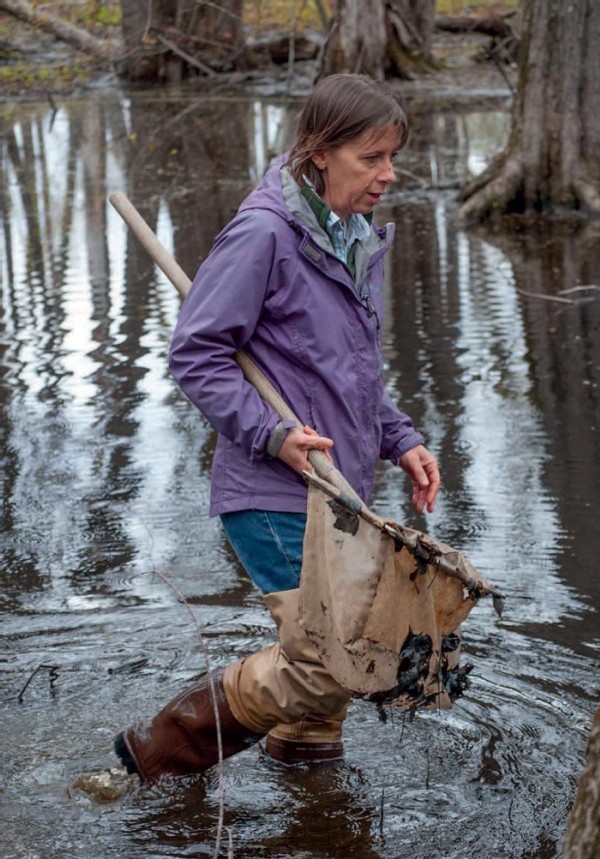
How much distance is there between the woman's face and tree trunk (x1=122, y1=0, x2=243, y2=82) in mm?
20508

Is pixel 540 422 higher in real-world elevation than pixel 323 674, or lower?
lower

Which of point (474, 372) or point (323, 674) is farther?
point (474, 372)

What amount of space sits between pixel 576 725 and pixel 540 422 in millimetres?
2983

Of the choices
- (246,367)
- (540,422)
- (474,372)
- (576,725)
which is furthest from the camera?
(474,372)

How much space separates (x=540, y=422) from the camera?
22.3ft

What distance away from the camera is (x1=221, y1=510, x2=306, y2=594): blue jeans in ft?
11.3

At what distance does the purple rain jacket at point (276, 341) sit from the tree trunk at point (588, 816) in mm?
1021

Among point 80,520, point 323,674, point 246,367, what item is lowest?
point 80,520

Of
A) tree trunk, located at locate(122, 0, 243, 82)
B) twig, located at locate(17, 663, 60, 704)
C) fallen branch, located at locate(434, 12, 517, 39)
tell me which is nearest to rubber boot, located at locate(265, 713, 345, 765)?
twig, located at locate(17, 663, 60, 704)

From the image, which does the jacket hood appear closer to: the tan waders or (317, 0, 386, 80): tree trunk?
the tan waders

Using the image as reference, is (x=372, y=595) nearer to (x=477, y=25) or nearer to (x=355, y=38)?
(x=355, y=38)

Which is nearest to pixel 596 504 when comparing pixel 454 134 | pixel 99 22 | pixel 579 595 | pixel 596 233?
pixel 579 595

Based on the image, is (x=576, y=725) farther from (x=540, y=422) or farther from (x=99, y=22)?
(x=99, y=22)

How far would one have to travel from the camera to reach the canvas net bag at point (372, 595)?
3.21 meters
